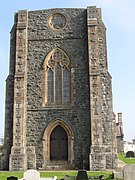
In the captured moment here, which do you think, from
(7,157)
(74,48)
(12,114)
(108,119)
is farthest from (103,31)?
(7,157)

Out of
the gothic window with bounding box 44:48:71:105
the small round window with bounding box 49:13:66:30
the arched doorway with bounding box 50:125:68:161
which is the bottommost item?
the arched doorway with bounding box 50:125:68:161

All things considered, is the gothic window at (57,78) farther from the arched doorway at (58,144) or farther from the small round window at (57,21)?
the arched doorway at (58,144)

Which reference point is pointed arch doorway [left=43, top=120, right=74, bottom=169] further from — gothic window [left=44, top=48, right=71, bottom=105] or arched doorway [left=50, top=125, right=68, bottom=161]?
gothic window [left=44, top=48, right=71, bottom=105]

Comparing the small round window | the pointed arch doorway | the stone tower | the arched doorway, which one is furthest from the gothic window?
the arched doorway

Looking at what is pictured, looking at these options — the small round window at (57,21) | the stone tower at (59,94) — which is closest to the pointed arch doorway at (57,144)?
the stone tower at (59,94)

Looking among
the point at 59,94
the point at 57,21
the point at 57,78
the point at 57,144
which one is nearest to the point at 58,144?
the point at 57,144

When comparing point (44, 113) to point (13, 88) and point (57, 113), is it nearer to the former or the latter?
point (57, 113)

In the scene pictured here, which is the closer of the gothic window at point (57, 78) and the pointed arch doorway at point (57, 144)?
the pointed arch doorway at point (57, 144)

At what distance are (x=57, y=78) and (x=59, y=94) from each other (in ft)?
4.37

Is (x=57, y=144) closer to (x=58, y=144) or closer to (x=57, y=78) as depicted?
(x=58, y=144)

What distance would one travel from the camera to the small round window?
27.4 meters

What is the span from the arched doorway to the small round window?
8225 millimetres

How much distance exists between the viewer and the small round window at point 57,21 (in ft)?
89.9

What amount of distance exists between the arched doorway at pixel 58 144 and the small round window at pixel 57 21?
8225 millimetres
